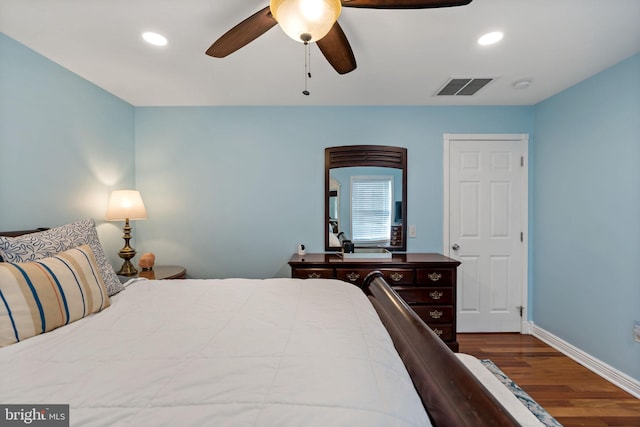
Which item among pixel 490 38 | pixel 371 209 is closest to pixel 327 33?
pixel 490 38

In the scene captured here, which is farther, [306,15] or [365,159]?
[365,159]

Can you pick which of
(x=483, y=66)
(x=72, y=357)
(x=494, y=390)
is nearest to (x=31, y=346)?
(x=72, y=357)

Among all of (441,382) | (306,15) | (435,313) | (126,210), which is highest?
(306,15)

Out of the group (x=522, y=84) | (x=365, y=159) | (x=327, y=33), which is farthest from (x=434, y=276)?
(x=327, y=33)

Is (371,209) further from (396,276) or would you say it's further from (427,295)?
(427,295)

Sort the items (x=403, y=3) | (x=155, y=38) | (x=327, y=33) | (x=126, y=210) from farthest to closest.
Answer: (x=126, y=210)
(x=155, y=38)
(x=327, y=33)
(x=403, y=3)

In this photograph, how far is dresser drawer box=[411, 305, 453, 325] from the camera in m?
2.53

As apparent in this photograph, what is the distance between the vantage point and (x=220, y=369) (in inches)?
31.2

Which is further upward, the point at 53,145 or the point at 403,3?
the point at 403,3

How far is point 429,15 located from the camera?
1.57 m

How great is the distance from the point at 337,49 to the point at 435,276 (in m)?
2.09

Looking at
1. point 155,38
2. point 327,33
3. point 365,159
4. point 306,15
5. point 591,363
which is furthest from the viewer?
point 365,159

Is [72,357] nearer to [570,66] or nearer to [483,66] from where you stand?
[483,66]

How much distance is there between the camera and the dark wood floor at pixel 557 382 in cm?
180
